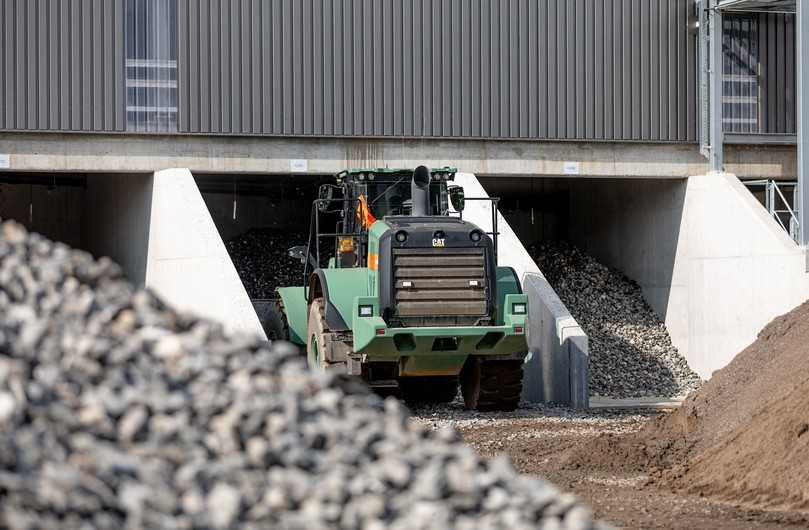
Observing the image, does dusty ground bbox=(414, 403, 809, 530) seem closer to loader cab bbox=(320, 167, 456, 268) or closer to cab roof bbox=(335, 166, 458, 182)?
loader cab bbox=(320, 167, 456, 268)

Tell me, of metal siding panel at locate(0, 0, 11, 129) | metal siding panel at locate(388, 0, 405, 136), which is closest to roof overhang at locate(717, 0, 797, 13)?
metal siding panel at locate(388, 0, 405, 136)

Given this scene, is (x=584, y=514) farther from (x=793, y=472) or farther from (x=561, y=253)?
(x=561, y=253)

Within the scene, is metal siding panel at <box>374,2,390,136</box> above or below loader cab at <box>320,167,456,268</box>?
above

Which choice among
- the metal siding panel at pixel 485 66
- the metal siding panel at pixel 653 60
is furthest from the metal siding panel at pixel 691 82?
the metal siding panel at pixel 485 66

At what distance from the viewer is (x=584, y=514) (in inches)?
226

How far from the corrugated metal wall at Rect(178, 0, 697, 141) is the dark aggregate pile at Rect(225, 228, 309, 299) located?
123 inches

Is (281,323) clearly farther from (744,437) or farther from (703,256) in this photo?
(744,437)

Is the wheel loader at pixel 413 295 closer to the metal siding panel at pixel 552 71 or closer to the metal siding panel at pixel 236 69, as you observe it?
the metal siding panel at pixel 236 69

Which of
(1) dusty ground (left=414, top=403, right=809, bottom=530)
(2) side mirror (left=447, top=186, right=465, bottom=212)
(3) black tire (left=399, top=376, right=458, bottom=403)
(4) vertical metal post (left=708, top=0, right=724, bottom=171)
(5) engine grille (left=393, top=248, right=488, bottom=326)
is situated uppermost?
(4) vertical metal post (left=708, top=0, right=724, bottom=171)

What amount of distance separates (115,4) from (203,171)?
3.23m

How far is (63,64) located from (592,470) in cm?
1384

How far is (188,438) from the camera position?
5234 mm

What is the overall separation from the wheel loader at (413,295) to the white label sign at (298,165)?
503 centimetres

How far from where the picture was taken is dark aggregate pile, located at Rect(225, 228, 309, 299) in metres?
24.2
